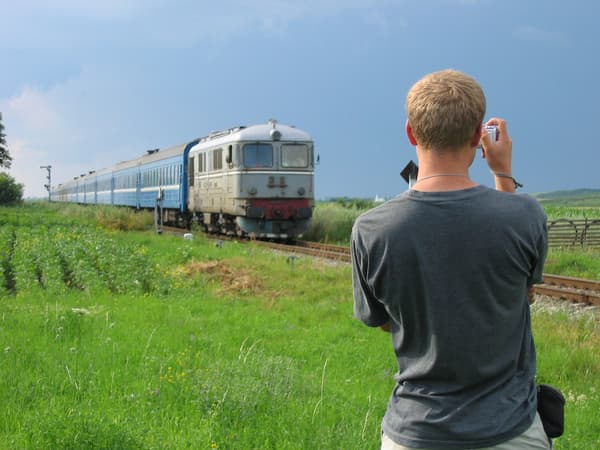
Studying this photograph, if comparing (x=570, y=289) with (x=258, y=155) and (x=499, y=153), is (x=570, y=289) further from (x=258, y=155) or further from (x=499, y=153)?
(x=258, y=155)

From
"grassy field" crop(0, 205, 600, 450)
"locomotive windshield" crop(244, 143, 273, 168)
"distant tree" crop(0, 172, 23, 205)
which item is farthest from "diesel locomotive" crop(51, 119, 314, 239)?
"distant tree" crop(0, 172, 23, 205)

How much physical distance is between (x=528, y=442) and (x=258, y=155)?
1827 cm

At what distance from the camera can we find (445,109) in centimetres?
204

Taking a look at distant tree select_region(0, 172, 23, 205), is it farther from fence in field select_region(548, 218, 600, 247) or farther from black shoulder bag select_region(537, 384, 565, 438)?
black shoulder bag select_region(537, 384, 565, 438)

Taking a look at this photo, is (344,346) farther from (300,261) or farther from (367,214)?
(300,261)

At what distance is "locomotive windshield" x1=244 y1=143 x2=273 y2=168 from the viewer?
65.4 ft

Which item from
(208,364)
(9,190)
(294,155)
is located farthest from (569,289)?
(9,190)

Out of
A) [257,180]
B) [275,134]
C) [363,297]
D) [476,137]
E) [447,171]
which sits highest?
[275,134]

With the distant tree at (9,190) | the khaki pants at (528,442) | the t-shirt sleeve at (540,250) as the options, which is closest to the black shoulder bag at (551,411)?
the khaki pants at (528,442)

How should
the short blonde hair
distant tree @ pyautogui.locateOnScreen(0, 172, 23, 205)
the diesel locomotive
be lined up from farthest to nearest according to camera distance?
distant tree @ pyautogui.locateOnScreen(0, 172, 23, 205) < the diesel locomotive < the short blonde hair

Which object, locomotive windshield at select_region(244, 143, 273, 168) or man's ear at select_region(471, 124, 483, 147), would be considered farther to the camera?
locomotive windshield at select_region(244, 143, 273, 168)

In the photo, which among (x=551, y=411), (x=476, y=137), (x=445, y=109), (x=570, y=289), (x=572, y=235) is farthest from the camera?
(x=572, y=235)

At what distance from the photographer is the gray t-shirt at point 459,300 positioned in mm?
2055

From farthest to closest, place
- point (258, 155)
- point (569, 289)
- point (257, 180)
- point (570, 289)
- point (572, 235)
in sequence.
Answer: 1. point (572, 235)
2. point (258, 155)
3. point (257, 180)
4. point (570, 289)
5. point (569, 289)
